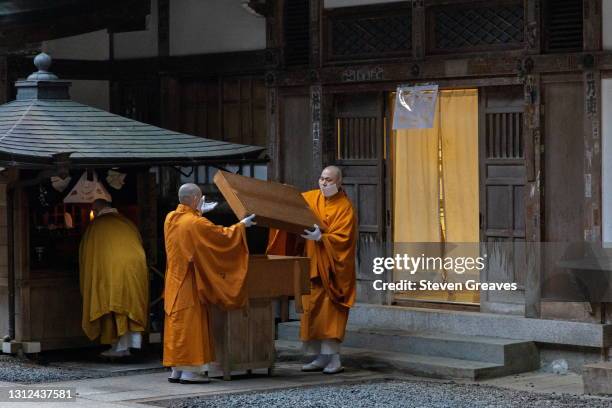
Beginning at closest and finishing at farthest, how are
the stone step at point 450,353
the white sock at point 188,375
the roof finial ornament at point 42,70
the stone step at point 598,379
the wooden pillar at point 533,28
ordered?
the stone step at point 598,379, the white sock at point 188,375, the stone step at point 450,353, the wooden pillar at point 533,28, the roof finial ornament at point 42,70

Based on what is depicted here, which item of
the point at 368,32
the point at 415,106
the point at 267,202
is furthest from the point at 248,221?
the point at 368,32

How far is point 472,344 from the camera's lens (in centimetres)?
1338

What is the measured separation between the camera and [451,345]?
44.4ft

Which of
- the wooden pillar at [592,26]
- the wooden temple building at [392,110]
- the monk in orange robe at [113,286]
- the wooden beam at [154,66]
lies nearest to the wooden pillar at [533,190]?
the wooden temple building at [392,110]

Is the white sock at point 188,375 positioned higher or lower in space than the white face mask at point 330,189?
lower

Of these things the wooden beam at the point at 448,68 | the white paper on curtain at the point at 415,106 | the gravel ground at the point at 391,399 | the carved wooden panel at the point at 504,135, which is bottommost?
the gravel ground at the point at 391,399

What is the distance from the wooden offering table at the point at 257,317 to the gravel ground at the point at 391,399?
29.3 inches

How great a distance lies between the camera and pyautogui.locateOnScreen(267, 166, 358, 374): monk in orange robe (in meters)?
13.1

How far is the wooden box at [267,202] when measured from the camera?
1229cm

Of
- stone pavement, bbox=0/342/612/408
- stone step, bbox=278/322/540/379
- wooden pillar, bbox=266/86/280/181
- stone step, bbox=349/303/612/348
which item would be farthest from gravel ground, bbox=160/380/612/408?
wooden pillar, bbox=266/86/280/181

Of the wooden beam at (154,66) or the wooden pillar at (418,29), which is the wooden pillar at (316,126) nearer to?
the wooden beam at (154,66)

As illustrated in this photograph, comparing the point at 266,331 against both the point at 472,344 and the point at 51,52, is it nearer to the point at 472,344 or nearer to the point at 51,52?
the point at 472,344

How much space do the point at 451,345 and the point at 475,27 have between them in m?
3.28

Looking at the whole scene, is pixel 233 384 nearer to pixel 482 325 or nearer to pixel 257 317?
pixel 257 317
